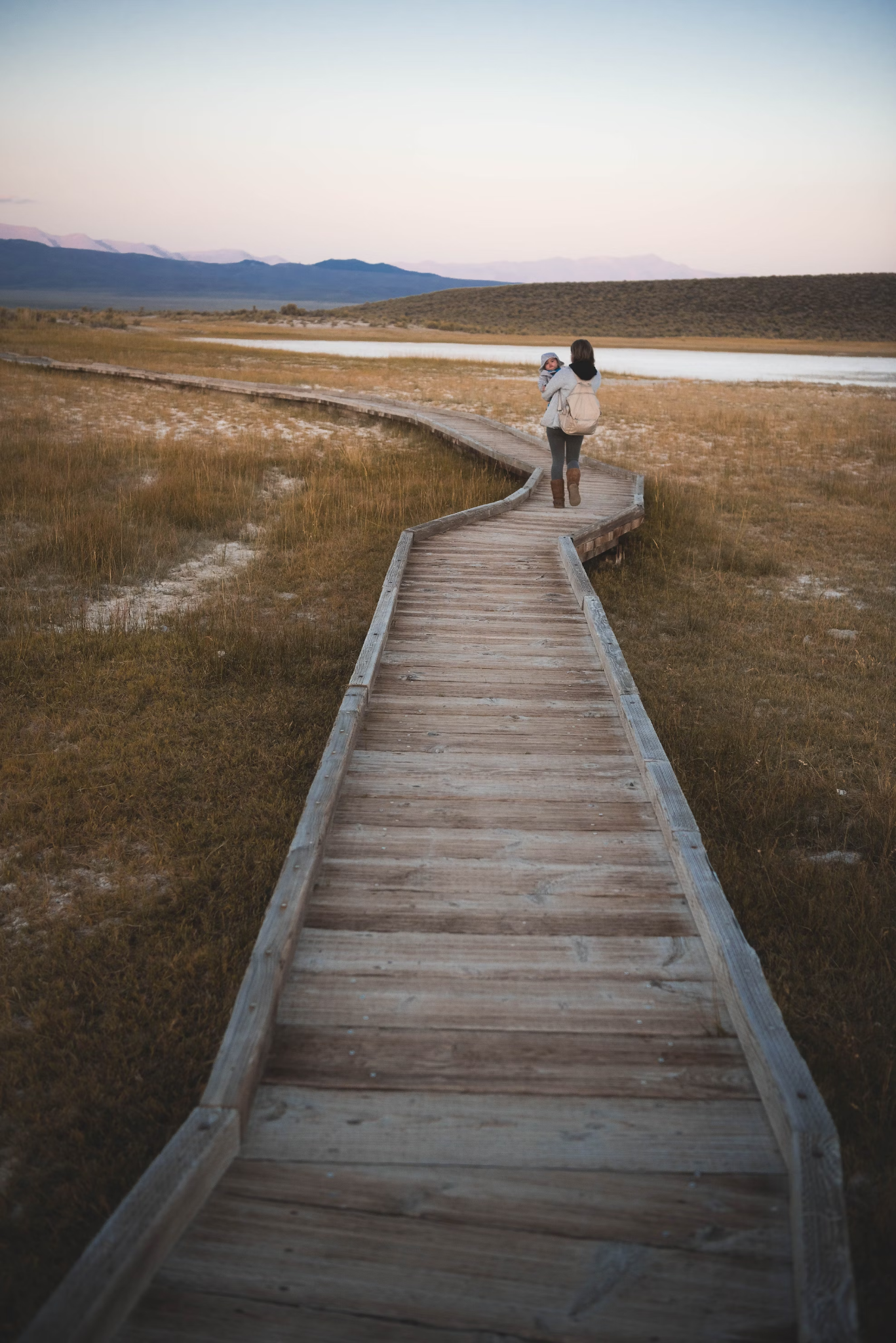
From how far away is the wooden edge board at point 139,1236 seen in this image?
63.0 inches

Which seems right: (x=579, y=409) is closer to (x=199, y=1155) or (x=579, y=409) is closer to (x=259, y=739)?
(x=259, y=739)

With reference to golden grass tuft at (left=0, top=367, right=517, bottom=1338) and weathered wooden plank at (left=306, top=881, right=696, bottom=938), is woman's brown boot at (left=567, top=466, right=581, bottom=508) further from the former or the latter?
weathered wooden plank at (left=306, top=881, right=696, bottom=938)

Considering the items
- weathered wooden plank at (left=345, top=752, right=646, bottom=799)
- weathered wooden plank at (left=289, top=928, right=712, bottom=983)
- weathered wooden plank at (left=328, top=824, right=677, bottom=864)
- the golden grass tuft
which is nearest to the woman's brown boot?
the golden grass tuft

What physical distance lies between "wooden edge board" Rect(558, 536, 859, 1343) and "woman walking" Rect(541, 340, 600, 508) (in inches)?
213

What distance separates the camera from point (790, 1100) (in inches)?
81.3

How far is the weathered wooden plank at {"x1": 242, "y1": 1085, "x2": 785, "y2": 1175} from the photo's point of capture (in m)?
2.06

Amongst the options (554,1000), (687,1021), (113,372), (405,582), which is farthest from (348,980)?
(113,372)

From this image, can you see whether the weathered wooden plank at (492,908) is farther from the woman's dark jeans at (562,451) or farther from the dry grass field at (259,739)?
the woman's dark jeans at (562,451)

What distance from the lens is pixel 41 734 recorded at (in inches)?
211

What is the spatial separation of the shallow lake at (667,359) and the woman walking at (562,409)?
23.6m

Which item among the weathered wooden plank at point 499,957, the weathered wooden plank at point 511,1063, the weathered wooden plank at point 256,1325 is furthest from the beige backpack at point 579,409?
the weathered wooden plank at point 256,1325

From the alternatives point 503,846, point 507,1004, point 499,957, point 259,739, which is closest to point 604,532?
point 259,739

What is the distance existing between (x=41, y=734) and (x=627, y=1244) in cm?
479

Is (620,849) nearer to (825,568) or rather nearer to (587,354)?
(587,354)
